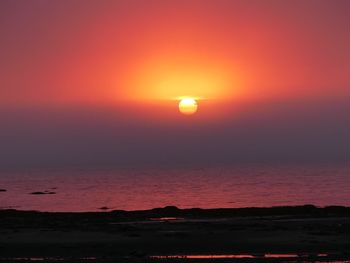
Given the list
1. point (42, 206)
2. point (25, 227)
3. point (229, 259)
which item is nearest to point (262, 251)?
point (229, 259)

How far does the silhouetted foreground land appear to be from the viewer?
30.2 metres

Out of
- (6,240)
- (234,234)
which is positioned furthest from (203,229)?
(6,240)

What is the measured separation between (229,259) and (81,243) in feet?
A: 30.3

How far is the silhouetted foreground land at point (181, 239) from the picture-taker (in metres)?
30.2

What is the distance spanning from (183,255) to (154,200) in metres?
53.5

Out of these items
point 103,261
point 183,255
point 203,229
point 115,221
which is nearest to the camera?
point 103,261

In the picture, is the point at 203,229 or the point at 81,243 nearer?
the point at 81,243

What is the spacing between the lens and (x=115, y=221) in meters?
50.9

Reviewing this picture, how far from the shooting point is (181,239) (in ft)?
118

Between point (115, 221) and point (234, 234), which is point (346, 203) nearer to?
point (115, 221)

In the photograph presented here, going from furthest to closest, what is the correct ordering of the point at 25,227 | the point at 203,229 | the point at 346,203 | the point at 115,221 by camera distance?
the point at 346,203 < the point at 115,221 < the point at 25,227 < the point at 203,229

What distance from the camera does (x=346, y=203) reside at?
72.5 metres

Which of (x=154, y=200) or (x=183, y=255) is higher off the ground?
(x=154, y=200)

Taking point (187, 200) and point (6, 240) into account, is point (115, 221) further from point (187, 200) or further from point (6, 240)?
point (187, 200)
